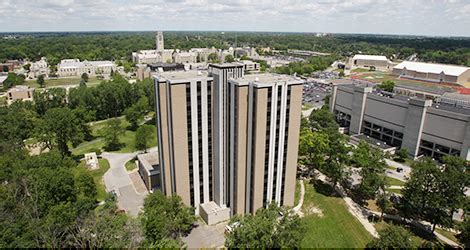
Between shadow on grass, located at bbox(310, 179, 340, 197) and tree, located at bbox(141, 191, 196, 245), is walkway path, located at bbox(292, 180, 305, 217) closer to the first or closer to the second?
shadow on grass, located at bbox(310, 179, 340, 197)

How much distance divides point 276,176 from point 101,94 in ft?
293

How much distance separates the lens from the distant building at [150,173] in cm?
5891

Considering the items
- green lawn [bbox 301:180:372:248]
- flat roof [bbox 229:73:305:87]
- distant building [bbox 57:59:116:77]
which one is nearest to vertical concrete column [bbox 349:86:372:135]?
green lawn [bbox 301:180:372:248]

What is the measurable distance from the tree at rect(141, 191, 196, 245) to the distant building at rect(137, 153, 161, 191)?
1341 cm

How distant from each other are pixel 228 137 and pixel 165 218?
49.5 feet

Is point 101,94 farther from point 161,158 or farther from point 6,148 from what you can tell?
point 161,158

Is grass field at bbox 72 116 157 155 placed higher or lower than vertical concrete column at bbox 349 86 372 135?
lower

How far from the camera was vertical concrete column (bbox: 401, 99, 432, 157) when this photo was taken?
74.4m

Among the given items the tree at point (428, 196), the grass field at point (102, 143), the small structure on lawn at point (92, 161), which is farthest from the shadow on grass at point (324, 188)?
the small structure on lawn at point (92, 161)

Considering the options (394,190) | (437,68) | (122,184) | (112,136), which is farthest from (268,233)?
(437,68)

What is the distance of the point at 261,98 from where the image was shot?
137 ft

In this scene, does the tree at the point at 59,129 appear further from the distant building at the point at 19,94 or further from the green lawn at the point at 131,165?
the distant building at the point at 19,94

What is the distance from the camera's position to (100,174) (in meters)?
67.4

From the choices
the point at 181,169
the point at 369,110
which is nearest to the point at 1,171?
the point at 181,169
